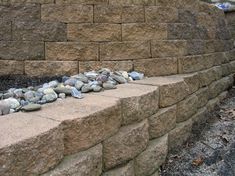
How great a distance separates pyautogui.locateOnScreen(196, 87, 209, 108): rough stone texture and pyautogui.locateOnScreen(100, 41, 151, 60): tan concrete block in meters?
1.07

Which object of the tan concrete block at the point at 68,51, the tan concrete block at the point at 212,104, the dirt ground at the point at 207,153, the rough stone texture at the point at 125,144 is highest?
the tan concrete block at the point at 68,51

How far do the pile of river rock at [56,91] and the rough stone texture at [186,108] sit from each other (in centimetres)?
76

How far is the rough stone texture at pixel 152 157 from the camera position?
9.55 feet

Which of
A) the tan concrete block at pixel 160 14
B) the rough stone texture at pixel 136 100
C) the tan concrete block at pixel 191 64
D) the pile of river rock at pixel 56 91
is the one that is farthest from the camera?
the tan concrete block at pixel 191 64

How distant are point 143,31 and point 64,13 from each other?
1.03m

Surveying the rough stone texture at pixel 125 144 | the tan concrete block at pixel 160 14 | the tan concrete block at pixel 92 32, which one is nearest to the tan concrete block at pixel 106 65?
the tan concrete block at pixel 92 32

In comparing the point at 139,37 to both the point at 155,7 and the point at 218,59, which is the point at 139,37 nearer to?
the point at 155,7

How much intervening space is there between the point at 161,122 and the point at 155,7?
163cm

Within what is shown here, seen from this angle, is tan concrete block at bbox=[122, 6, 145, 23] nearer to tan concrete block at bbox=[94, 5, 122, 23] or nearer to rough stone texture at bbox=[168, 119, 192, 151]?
tan concrete block at bbox=[94, 5, 122, 23]

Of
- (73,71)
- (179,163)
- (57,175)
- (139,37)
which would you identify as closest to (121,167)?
(57,175)

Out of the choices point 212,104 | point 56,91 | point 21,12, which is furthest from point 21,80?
point 212,104

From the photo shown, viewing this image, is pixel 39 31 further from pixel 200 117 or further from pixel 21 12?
pixel 200 117

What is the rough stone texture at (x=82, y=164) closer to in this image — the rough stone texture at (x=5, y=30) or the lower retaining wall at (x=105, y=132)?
the lower retaining wall at (x=105, y=132)

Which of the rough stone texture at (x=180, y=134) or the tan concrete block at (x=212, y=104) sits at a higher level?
the tan concrete block at (x=212, y=104)
